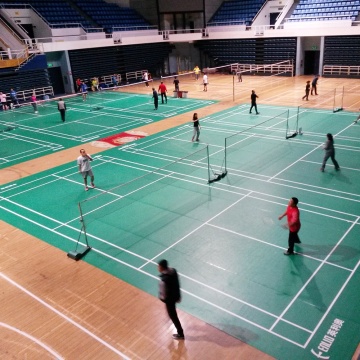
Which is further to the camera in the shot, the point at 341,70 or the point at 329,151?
the point at 341,70

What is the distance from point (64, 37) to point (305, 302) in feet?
120

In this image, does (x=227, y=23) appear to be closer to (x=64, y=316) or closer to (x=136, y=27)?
(x=136, y=27)

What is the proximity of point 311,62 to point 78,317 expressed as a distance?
136ft

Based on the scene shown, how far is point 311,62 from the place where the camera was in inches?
1694

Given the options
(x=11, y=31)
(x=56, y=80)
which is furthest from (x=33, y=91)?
(x=11, y=31)

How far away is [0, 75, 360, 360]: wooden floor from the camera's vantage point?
776 cm

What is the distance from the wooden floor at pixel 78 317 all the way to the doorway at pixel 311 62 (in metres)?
38.5

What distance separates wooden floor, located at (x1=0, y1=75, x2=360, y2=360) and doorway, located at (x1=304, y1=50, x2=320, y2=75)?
1517 inches

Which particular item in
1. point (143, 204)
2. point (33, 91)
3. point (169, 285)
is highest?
point (33, 91)

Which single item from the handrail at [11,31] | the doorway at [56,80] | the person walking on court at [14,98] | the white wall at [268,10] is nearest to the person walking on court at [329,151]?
the person walking on court at [14,98]

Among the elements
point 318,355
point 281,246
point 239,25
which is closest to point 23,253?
point 281,246

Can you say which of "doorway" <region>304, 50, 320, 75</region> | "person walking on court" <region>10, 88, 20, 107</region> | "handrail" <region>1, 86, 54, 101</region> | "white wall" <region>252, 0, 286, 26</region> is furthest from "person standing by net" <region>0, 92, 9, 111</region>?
"doorway" <region>304, 50, 320, 75</region>

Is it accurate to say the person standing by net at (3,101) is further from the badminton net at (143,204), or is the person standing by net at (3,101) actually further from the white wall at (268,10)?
the white wall at (268,10)

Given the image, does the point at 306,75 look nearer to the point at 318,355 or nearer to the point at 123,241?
the point at 123,241
